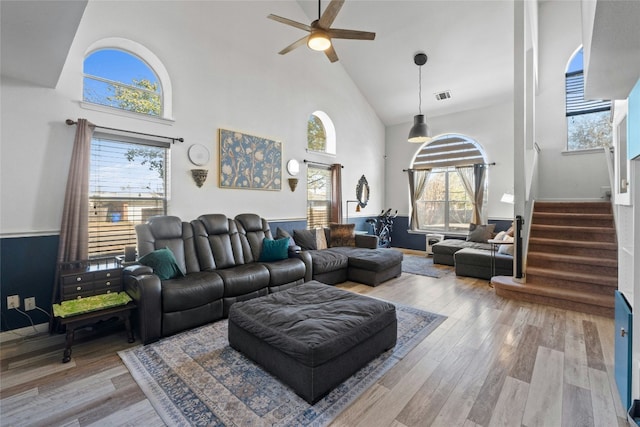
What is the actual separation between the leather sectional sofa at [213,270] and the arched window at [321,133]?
239cm

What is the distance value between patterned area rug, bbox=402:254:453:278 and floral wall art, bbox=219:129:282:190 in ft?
9.87

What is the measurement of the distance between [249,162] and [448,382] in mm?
3859

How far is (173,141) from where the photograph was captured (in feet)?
12.0

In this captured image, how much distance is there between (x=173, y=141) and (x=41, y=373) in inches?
106

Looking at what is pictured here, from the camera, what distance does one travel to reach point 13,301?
2656mm

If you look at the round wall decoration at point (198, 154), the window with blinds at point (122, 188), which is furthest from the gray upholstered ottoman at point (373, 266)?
the window with blinds at point (122, 188)

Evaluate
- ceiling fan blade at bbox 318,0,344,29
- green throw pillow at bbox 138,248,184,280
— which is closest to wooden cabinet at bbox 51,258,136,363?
green throw pillow at bbox 138,248,184,280

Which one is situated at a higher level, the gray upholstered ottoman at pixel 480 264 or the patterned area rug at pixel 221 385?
the gray upholstered ottoman at pixel 480 264

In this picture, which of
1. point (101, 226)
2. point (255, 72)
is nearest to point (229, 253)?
point (101, 226)

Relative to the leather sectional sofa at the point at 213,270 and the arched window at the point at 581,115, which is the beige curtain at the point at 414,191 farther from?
the arched window at the point at 581,115

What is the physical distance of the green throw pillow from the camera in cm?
289

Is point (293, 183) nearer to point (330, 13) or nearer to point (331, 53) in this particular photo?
point (331, 53)

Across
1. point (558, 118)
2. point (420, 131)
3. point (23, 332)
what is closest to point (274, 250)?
point (23, 332)

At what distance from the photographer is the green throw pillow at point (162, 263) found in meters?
2.89
